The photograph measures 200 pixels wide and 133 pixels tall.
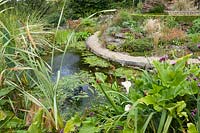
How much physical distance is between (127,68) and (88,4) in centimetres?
1132

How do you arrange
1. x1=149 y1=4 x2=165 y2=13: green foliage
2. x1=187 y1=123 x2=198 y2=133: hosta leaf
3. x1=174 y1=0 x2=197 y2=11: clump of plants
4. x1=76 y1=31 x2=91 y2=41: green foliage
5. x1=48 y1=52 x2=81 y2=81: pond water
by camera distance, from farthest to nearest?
x1=174 y1=0 x2=197 y2=11: clump of plants < x1=149 y1=4 x2=165 y2=13: green foliage < x1=76 y1=31 x2=91 y2=41: green foliage < x1=48 y1=52 x2=81 y2=81: pond water < x1=187 y1=123 x2=198 y2=133: hosta leaf

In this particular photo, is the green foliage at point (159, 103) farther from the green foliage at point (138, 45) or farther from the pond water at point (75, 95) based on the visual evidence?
the green foliage at point (138, 45)

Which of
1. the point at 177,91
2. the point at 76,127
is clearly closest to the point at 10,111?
the point at 76,127

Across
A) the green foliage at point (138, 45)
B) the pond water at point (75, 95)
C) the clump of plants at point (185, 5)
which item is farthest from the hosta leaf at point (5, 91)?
the clump of plants at point (185, 5)

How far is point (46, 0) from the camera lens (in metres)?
16.3

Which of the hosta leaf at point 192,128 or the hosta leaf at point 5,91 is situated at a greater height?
the hosta leaf at point 5,91

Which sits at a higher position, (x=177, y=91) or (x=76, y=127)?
(x=177, y=91)

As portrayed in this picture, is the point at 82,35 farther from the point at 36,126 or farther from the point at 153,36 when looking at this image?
the point at 36,126

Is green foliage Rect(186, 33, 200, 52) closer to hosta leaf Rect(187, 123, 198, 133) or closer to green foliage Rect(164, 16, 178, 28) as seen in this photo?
green foliage Rect(164, 16, 178, 28)

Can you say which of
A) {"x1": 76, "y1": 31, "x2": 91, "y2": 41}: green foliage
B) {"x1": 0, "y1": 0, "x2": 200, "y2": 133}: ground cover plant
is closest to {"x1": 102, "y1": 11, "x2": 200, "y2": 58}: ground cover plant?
{"x1": 76, "y1": 31, "x2": 91, "y2": 41}: green foliage

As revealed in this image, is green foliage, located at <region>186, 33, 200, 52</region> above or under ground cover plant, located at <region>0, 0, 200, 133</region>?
under

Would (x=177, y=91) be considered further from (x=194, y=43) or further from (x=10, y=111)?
(x=194, y=43)

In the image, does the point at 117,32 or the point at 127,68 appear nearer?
the point at 127,68

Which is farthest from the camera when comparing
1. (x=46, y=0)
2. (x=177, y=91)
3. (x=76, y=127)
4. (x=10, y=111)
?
(x=46, y=0)
